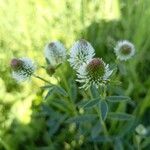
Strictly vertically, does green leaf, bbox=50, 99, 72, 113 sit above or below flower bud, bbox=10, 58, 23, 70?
below

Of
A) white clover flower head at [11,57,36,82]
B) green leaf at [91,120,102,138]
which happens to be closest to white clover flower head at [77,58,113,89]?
white clover flower head at [11,57,36,82]

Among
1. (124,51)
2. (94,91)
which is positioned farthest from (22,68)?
(124,51)

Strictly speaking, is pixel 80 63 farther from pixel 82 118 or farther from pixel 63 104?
pixel 63 104

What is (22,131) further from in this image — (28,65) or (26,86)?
(28,65)

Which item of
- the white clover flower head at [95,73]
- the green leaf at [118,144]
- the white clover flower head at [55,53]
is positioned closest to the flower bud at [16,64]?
the white clover flower head at [55,53]

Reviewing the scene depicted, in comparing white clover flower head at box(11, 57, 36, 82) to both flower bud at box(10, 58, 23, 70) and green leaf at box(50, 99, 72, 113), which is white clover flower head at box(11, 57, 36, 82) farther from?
green leaf at box(50, 99, 72, 113)

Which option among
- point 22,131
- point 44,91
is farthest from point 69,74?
point 22,131
